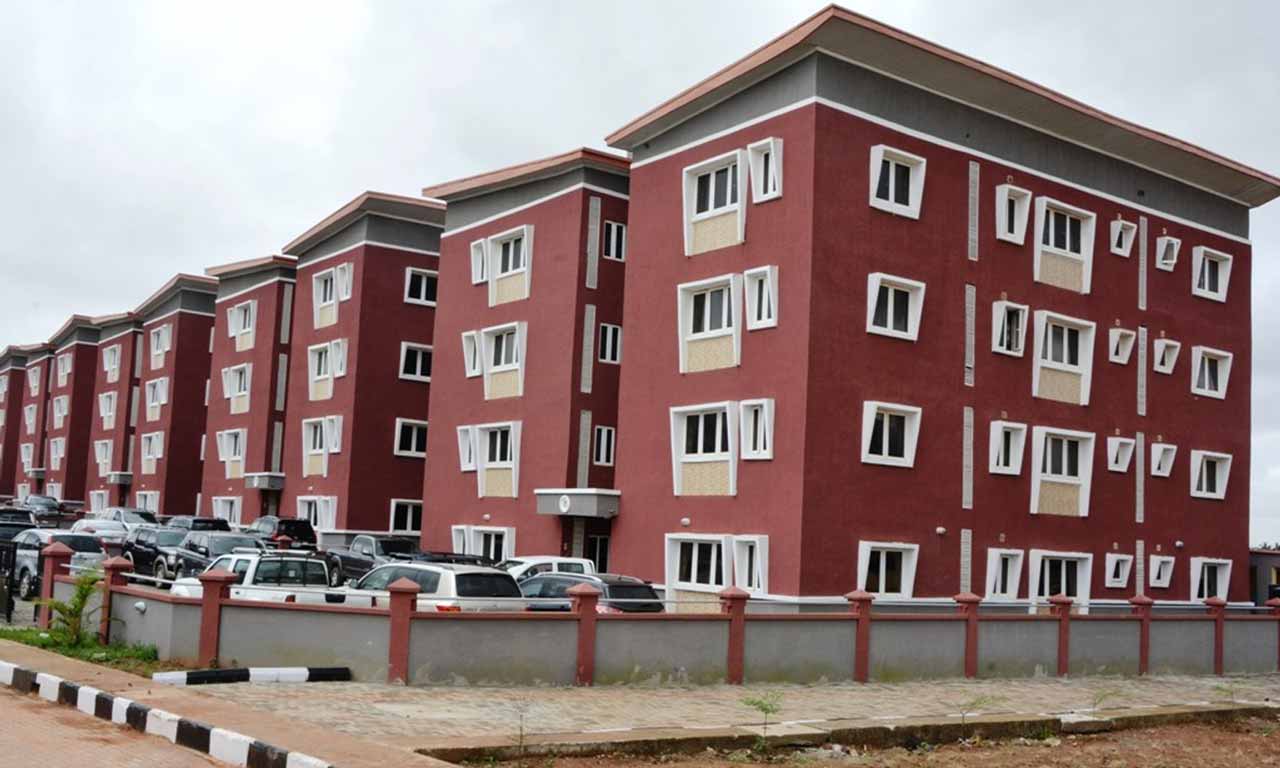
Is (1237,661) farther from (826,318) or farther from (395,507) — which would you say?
(395,507)

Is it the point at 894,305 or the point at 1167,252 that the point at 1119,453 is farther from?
the point at 894,305

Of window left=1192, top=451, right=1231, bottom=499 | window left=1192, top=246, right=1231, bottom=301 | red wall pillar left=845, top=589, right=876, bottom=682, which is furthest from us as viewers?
window left=1192, top=246, right=1231, bottom=301

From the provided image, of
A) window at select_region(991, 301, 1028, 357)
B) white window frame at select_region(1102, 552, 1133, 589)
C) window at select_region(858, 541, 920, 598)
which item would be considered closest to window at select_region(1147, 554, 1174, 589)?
white window frame at select_region(1102, 552, 1133, 589)

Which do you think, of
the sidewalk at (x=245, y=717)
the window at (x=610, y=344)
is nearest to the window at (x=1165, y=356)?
the window at (x=610, y=344)

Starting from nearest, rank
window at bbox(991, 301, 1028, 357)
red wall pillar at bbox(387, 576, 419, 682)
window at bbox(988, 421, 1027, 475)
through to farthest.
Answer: red wall pillar at bbox(387, 576, 419, 682) < window at bbox(988, 421, 1027, 475) < window at bbox(991, 301, 1028, 357)

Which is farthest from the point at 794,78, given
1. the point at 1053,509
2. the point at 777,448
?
the point at 1053,509

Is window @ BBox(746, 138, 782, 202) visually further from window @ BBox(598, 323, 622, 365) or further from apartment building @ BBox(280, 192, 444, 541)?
apartment building @ BBox(280, 192, 444, 541)

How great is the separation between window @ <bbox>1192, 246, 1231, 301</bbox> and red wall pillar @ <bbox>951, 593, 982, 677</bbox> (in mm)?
18142

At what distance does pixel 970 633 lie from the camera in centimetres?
2252

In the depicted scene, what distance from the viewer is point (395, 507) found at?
149 feet

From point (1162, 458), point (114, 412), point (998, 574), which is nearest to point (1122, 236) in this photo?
point (1162, 458)

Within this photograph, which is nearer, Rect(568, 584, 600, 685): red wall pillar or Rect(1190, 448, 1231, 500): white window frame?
Rect(568, 584, 600, 685): red wall pillar

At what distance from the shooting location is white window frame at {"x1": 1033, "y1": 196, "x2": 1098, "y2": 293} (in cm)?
3173

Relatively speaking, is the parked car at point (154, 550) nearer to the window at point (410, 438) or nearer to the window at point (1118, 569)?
the window at point (410, 438)
